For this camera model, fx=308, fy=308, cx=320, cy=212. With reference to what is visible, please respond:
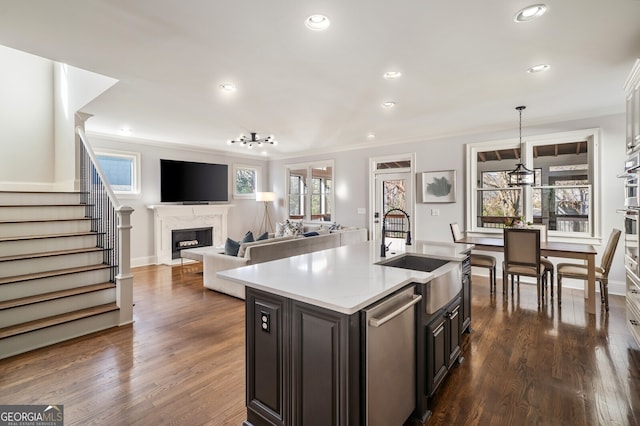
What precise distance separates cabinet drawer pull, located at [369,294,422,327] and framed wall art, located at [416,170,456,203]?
4.45 metres

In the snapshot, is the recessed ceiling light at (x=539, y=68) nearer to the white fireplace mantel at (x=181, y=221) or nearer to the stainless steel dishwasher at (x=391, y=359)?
the stainless steel dishwasher at (x=391, y=359)

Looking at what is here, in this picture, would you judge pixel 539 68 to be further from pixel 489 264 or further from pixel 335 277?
pixel 335 277

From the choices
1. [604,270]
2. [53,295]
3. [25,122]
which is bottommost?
[53,295]

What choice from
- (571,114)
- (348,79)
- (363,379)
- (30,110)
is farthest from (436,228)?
(30,110)

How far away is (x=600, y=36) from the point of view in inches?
96.2

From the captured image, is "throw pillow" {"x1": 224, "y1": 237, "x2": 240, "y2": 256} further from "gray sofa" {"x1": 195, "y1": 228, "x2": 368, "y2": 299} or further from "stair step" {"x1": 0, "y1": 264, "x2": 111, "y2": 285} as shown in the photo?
"stair step" {"x1": 0, "y1": 264, "x2": 111, "y2": 285}

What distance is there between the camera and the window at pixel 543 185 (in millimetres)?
4691

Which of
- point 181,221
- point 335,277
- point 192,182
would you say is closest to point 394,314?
point 335,277

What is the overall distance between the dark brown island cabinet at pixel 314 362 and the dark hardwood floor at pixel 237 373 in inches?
12.9

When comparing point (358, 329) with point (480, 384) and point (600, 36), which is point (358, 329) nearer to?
point (480, 384)

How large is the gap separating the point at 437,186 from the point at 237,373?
193 inches

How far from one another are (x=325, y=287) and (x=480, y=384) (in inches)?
62.6

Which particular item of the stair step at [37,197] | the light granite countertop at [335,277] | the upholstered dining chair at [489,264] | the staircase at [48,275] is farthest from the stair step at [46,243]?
the upholstered dining chair at [489,264]

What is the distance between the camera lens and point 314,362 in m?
1.52
